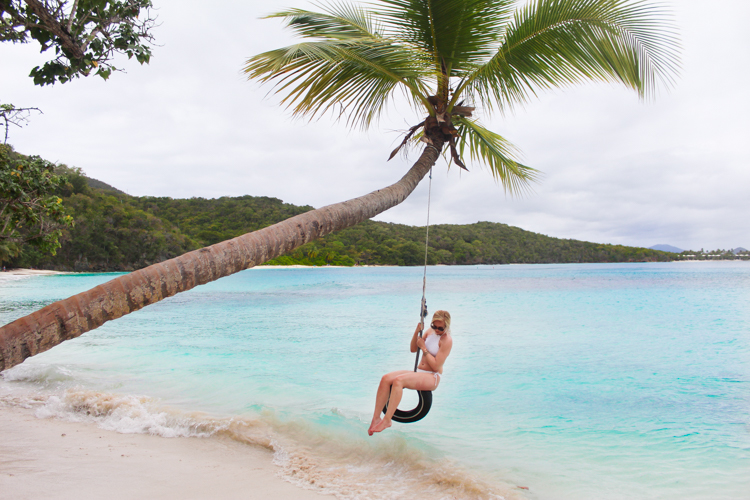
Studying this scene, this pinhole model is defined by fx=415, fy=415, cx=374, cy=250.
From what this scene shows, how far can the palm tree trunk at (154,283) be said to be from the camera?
1690 millimetres

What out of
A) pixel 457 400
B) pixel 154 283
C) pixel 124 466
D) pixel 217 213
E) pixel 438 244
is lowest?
pixel 457 400

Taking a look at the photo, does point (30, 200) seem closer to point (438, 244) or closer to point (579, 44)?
point (579, 44)

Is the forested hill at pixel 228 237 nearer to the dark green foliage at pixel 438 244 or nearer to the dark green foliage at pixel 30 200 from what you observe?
the dark green foliage at pixel 438 244

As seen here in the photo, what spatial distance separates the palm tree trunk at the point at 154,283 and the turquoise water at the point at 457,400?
2.22 metres

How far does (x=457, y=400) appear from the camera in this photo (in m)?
6.85

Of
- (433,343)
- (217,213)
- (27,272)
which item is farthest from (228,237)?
(433,343)

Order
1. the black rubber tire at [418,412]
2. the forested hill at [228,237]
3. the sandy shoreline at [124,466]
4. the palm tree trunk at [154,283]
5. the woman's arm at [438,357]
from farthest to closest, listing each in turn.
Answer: the forested hill at [228,237] → the woman's arm at [438,357] → the black rubber tire at [418,412] → the sandy shoreline at [124,466] → the palm tree trunk at [154,283]

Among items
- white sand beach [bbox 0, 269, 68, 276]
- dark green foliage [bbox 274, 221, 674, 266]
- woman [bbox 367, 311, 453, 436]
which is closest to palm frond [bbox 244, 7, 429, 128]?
woman [bbox 367, 311, 453, 436]

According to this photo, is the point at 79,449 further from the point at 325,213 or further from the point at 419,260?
the point at 419,260

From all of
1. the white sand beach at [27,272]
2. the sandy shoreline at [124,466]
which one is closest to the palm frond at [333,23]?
the sandy shoreline at [124,466]

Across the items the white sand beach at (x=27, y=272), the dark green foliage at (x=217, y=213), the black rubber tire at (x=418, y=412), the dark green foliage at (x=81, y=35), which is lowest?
the white sand beach at (x=27, y=272)

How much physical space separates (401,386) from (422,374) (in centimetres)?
21

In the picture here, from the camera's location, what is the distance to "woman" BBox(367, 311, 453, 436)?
10.6ft

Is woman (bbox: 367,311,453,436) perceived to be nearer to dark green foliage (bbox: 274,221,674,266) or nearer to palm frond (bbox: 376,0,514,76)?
palm frond (bbox: 376,0,514,76)
